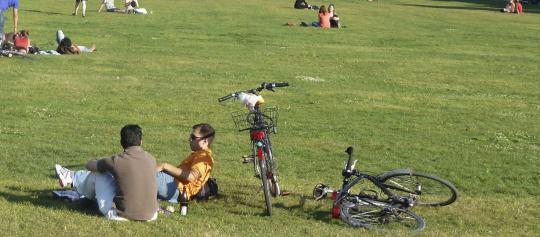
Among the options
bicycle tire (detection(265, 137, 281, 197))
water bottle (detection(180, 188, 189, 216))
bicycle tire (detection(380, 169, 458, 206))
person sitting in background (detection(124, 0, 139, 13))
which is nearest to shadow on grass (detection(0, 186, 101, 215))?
water bottle (detection(180, 188, 189, 216))

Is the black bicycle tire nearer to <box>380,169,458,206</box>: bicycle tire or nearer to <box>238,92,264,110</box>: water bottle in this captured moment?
<box>238,92,264,110</box>: water bottle

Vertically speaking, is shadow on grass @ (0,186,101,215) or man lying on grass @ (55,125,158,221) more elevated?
man lying on grass @ (55,125,158,221)

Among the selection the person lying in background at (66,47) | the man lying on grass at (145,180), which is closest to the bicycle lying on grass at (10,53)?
the person lying in background at (66,47)

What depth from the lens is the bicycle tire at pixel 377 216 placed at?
9.55 meters

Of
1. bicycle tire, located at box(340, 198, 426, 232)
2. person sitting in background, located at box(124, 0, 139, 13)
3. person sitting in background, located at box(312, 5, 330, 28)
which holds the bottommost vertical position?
person sitting in background, located at box(124, 0, 139, 13)

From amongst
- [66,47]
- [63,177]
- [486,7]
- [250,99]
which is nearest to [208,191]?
[250,99]

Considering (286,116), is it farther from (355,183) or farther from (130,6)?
(130,6)

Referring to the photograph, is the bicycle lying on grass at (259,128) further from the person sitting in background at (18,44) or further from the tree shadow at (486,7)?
the tree shadow at (486,7)

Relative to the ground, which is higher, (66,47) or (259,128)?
(259,128)

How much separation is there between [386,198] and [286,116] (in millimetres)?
7602

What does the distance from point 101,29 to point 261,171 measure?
86.1ft

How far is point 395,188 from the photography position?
9953 mm

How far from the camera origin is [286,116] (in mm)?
17484

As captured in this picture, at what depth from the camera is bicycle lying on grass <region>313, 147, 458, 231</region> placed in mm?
9617
